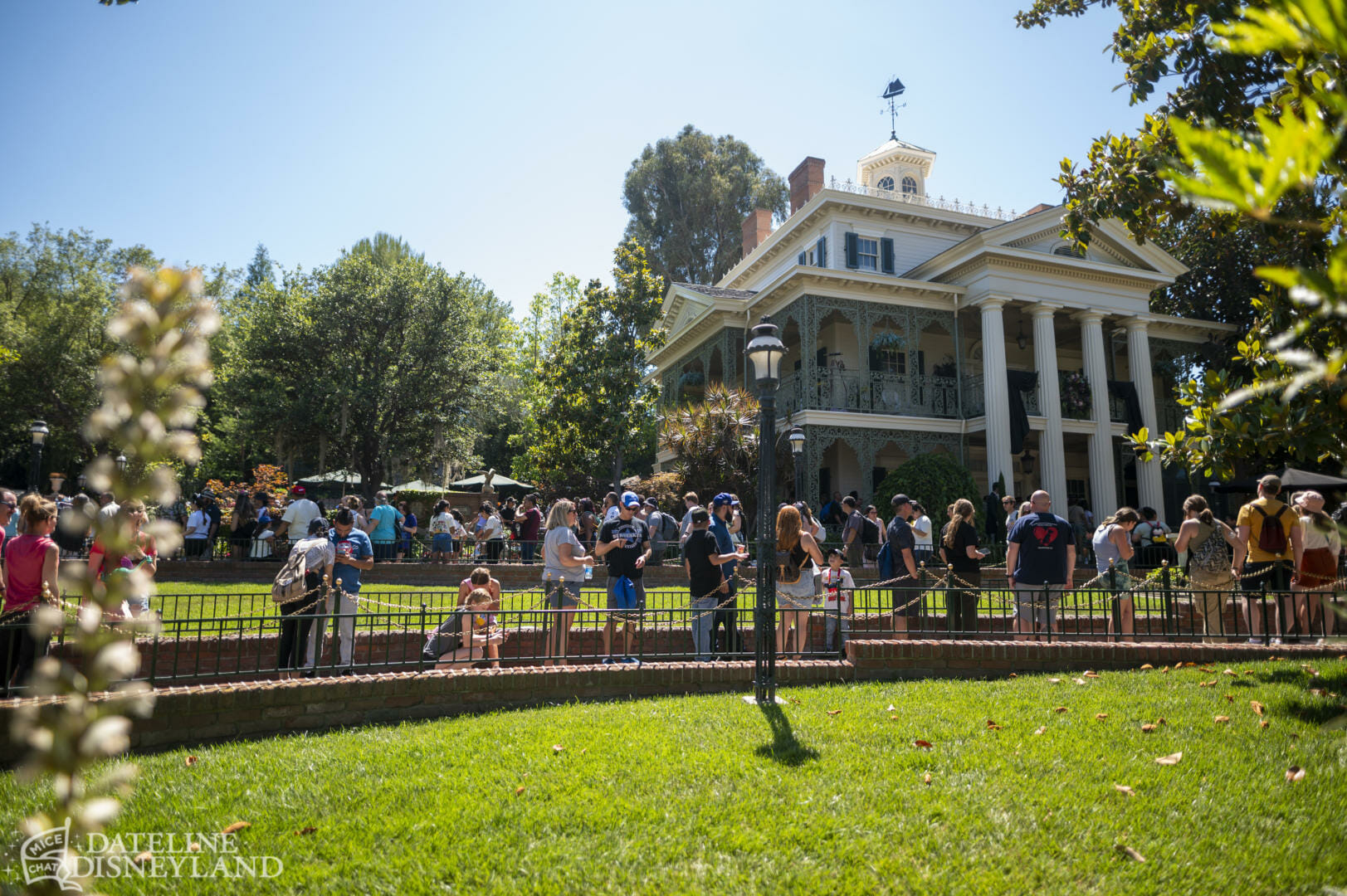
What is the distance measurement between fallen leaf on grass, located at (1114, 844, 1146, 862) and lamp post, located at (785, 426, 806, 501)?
1652cm

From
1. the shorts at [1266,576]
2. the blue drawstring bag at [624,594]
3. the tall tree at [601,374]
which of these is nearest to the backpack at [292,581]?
the blue drawstring bag at [624,594]

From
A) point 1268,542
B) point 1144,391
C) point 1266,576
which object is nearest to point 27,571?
point 1268,542

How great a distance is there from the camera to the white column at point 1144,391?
25266 mm

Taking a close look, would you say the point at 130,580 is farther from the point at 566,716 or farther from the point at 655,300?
the point at 655,300

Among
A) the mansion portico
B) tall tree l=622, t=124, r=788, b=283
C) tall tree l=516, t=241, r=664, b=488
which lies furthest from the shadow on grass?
tall tree l=622, t=124, r=788, b=283

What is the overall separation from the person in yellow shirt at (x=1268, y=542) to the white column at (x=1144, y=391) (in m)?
18.0

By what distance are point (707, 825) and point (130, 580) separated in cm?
370

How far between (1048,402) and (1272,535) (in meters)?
16.6

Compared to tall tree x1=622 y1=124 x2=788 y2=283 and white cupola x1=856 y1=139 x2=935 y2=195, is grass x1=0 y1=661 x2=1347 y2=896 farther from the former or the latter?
tall tree x1=622 y1=124 x2=788 y2=283

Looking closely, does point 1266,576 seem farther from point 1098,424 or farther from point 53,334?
point 53,334

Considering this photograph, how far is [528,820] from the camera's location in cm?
411

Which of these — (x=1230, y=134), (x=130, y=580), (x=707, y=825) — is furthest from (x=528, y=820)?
(x=1230, y=134)

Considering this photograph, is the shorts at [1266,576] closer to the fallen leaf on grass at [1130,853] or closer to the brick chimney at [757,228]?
the fallen leaf on grass at [1130,853]

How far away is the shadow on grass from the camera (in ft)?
16.3
